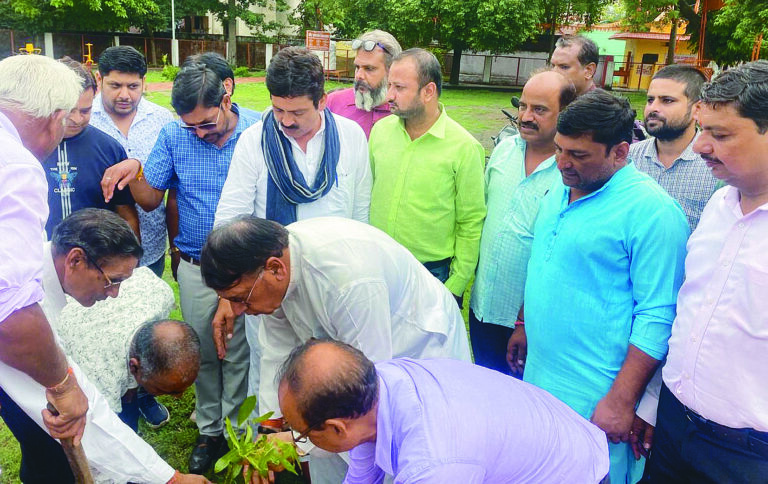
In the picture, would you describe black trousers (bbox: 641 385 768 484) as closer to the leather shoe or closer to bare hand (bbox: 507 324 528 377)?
bare hand (bbox: 507 324 528 377)

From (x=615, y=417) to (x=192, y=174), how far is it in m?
2.58

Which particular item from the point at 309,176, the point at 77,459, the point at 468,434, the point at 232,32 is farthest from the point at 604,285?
the point at 232,32

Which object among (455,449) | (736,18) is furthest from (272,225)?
(736,18)

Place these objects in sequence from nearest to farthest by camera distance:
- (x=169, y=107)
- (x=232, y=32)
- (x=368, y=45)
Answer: (x=368, y=45), (x=169, y=107), (x=232, y=32)

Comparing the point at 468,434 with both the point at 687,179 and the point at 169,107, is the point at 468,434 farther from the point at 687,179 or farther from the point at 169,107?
the point at 169,107

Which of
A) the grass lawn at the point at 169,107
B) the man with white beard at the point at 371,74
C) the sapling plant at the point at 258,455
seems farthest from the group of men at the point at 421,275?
the man with white beard at the point at 371,74

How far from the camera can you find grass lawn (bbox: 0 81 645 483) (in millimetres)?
3836

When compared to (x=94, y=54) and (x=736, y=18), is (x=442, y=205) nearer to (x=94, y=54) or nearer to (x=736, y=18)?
(x=736, y=18)

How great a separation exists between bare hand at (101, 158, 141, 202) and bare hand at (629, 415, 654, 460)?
289cm

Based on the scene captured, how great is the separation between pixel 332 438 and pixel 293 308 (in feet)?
2.55

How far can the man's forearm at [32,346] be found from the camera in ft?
6.84

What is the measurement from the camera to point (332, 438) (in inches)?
74.5

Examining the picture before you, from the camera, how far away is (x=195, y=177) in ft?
12.1

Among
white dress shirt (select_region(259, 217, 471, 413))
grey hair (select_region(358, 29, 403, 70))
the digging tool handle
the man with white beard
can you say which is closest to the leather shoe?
the digging tool handle
